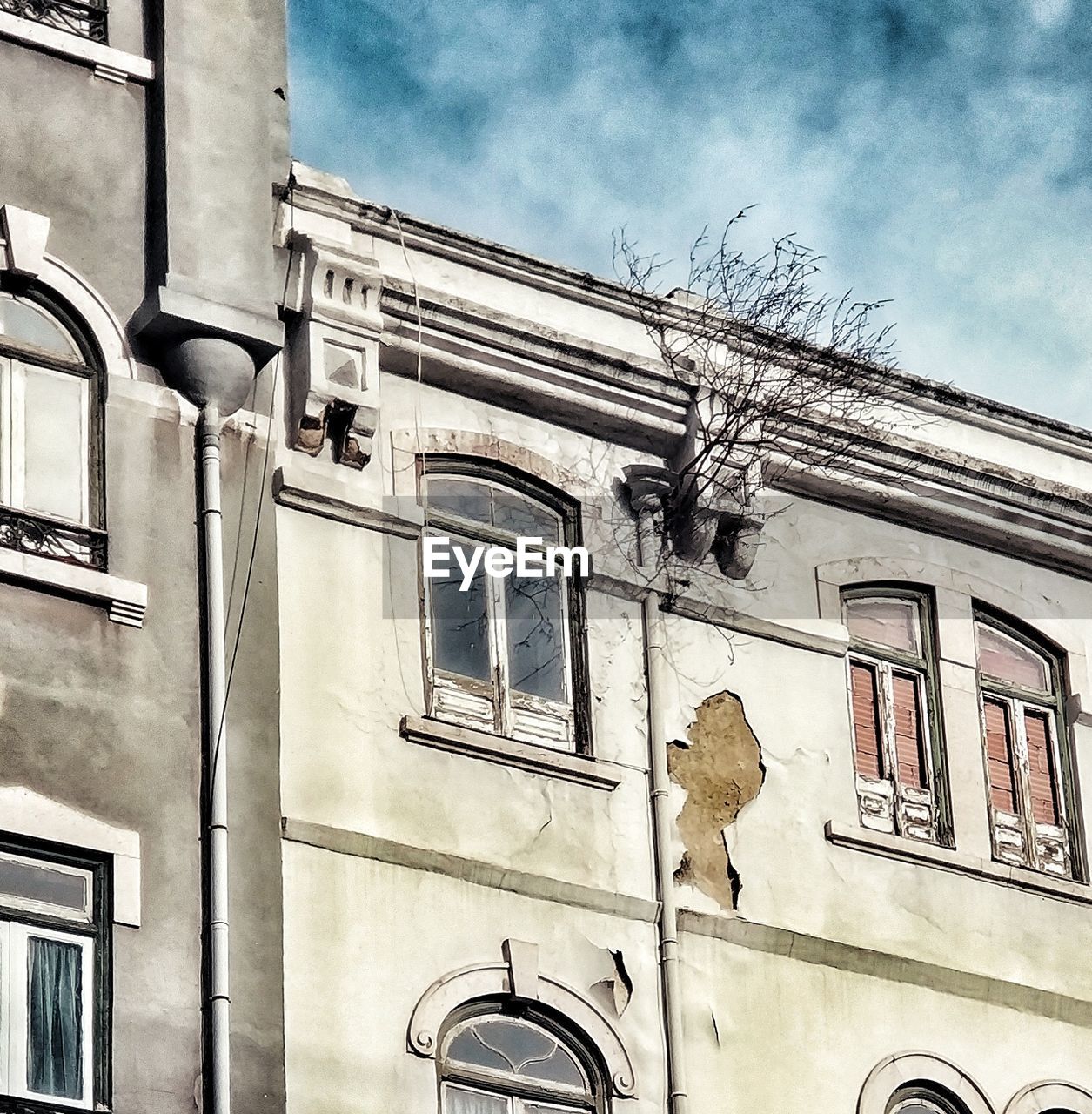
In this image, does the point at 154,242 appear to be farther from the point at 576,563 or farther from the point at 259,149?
the point at 576,563

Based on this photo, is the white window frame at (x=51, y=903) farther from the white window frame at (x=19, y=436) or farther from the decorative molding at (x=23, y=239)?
the decorative molding at (x=23, y=239)

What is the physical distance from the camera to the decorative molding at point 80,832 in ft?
49.8

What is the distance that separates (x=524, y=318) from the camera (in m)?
18.8

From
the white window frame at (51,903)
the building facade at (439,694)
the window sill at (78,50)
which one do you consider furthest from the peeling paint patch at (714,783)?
the window sill at (78,50)

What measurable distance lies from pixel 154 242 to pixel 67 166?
2.24 ft

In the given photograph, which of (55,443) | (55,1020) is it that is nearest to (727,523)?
(55,443)

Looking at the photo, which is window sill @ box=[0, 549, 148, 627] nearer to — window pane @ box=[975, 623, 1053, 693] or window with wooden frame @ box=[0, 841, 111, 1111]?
window with wooden frame @ box=[0, 841, 111, 1111]

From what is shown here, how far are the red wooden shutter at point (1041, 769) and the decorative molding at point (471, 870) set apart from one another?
3.47 metres

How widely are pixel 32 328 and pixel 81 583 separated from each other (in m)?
1.74

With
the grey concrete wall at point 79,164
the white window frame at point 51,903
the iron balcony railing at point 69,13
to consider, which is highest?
the iron balcony railing at point 69,13

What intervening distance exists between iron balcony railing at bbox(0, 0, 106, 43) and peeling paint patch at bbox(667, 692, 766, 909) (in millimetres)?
5666

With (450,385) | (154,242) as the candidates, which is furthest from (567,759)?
(154,242)

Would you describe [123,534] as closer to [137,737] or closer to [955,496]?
[137,737]

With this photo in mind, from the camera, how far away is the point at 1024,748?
1977 centimetres
